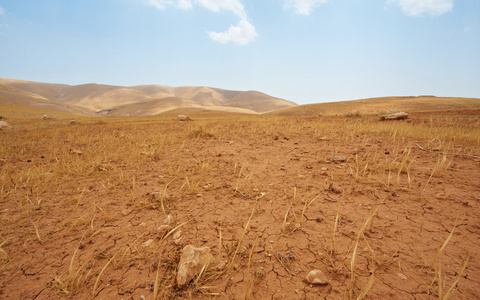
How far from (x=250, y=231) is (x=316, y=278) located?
1.99ft

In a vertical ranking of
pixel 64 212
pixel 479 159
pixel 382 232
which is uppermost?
pixel 479 159

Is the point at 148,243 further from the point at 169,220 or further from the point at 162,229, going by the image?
the point at 169,220

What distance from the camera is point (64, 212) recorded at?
204 cm

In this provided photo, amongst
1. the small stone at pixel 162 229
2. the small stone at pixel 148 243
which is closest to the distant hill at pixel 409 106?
the small stone at pixel 162 229

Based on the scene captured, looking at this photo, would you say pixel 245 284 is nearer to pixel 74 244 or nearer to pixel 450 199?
pixel 74 244

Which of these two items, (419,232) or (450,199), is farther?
(450,199)

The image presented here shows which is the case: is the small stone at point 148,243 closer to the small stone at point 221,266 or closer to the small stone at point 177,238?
the small stone at point 177,238

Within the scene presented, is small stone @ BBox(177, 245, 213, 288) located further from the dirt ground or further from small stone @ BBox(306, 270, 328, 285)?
small stone @ BBox(306, 270, 328, 285)

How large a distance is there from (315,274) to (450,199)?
6.25ft

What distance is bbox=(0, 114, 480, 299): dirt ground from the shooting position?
1.16m

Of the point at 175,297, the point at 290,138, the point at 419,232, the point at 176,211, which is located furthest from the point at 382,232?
the point at 290,138

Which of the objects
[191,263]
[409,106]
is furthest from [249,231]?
[409,106]

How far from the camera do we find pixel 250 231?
5.36 feet

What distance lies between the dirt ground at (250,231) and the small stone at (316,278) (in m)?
0.03
